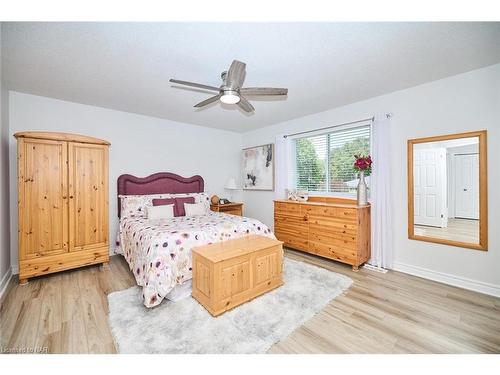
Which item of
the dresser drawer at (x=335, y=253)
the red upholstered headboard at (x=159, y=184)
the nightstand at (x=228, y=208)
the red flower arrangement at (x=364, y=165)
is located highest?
the red flower arrangement at (x=364, y=165)

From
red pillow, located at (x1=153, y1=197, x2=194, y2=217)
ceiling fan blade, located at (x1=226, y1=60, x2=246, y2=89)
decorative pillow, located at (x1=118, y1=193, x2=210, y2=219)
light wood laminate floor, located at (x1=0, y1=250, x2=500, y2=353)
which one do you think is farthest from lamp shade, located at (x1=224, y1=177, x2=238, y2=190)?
ceiling fan blade, located at (x1=226, y1=60, x2=246, y2=89)

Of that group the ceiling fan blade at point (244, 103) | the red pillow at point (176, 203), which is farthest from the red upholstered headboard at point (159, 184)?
the ceiling fan blade at point (244, 103)

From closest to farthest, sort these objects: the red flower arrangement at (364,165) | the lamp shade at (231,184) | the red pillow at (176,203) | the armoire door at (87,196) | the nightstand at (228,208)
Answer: the armoire door at (87,196) → the red flower arrangement at (364,165) → the red pillow at (176,203) → the nightstand at (228,208) → the lamp shade at (231,184)

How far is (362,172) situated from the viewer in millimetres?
3465

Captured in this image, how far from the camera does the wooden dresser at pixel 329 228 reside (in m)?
3.21

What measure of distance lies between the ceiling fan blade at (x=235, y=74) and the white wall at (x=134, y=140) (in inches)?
111

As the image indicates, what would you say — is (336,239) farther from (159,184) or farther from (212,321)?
(159,184)

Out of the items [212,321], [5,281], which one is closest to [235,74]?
[212,321]

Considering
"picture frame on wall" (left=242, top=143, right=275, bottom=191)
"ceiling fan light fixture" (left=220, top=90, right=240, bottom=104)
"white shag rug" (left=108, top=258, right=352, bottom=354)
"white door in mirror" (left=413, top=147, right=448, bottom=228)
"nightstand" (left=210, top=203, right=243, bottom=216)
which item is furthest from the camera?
"picture frame on wall" (left=242, top=143, right=275, bottom=191)

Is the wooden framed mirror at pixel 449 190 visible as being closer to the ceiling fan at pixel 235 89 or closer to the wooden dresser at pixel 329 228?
the wooden dresser at pixel 329 228

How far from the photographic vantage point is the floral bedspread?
2.27m

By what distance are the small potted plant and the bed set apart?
5.03 feet

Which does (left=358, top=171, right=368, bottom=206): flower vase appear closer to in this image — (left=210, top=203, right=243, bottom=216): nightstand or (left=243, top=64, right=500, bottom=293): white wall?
(left=243, top=64, right=500, bottom=293): white wall

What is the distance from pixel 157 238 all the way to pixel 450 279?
12.0 feet
